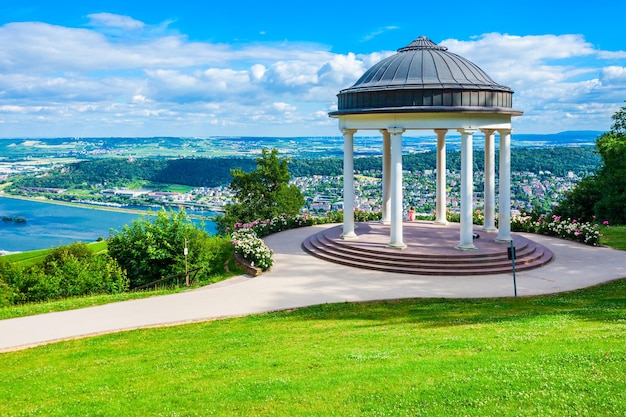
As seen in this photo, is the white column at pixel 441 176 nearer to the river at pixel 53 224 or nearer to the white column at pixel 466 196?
the white column at pixel 466 196

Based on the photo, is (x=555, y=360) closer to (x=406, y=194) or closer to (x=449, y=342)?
(x=449, y=342)

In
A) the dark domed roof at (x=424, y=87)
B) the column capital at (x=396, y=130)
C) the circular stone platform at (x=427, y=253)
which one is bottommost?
the circular stone platform at (x=427, y=253)

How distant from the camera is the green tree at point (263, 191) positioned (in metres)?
41.0

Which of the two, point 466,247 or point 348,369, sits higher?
point 348,369

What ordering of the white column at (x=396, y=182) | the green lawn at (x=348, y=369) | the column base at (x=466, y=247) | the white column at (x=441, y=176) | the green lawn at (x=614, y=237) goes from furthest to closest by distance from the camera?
the white column at (x=441, y=176), the green lawn at (x=614, y=237), the column base at (x=466, y=247), the white column at (x=396, y=182), the green lawn at (x=348, y=369)

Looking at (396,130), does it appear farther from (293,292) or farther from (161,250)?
(161,250)

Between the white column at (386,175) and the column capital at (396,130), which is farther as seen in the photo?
the white column at (386,175)

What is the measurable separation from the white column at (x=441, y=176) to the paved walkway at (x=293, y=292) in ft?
22.4

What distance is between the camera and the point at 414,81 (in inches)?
878

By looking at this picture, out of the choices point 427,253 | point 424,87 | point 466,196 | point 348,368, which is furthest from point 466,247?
point 348,368

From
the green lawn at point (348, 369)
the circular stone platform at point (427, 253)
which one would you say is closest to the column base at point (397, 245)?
the circular stone platform at point (427, 253)

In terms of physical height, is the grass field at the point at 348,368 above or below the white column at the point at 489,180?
below

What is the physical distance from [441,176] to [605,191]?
651 inches

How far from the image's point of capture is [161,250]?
2417cm
